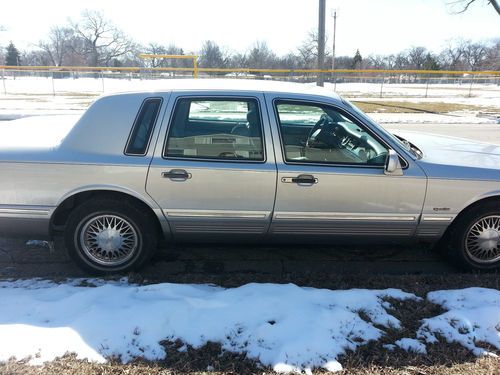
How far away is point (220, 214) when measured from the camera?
364 cm

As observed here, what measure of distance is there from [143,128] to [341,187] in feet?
5.61

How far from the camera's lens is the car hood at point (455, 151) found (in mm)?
3762

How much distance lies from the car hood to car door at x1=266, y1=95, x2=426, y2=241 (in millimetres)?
406

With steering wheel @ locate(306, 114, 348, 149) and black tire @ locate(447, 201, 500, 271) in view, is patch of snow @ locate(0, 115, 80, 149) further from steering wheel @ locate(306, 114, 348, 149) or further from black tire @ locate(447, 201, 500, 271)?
black tire @ locate(447, 201, 500, 271)

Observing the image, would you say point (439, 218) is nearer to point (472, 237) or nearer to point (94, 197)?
point (472, 237)

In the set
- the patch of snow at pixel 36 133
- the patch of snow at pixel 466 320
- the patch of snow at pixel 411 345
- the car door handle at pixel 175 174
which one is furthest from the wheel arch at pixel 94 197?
the patch of snow at pixel 466 320

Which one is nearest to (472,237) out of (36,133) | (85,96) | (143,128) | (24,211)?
(143,128)

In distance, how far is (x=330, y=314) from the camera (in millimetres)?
2990

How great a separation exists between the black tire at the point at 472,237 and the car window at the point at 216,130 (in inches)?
72.9

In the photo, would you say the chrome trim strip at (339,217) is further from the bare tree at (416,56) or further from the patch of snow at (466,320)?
the bare tree at (416,56)

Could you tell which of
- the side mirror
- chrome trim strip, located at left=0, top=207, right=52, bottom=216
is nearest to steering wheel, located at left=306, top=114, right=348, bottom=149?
the side mirror

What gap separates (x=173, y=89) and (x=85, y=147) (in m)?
0.88

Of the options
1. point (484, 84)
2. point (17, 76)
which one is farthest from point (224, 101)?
point (484, 84)

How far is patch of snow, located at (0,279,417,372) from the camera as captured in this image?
8.59 feet
